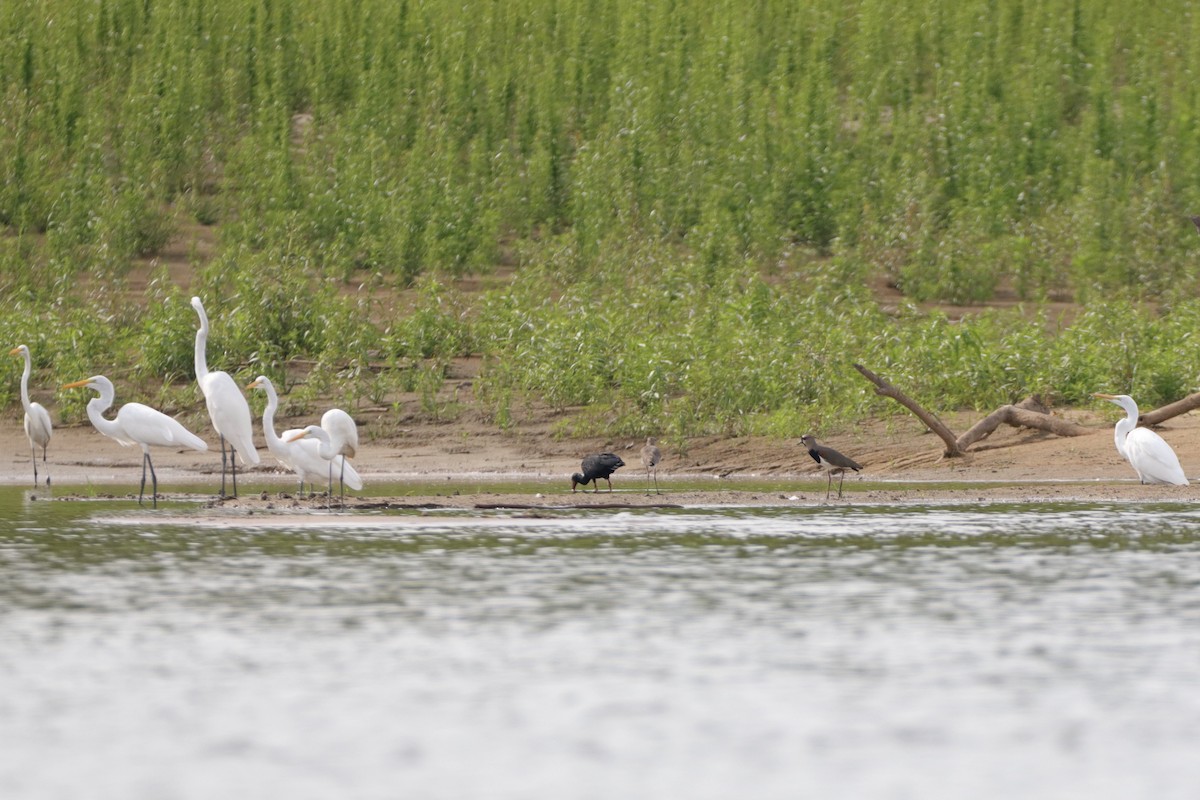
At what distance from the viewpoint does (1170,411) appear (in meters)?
18.5

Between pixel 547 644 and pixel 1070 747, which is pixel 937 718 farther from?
pixel 547 644

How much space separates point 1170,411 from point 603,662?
11.7 metres

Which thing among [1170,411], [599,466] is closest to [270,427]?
[599,466]

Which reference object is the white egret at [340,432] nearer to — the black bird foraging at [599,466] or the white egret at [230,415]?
the white egret at [230,415]

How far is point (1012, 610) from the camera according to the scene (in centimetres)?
956

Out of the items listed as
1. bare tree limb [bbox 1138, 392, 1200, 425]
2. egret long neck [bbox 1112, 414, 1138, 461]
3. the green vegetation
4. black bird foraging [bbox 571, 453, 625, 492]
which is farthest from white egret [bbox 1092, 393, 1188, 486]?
the green vegetation

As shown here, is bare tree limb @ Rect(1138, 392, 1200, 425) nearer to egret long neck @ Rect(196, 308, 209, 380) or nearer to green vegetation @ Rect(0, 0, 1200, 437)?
green vegetation @ Rect(0, 0, 1200, 437)

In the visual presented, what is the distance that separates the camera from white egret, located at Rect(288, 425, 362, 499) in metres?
15.5

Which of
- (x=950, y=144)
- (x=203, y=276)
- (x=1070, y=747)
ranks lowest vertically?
(x=1070, y=747)

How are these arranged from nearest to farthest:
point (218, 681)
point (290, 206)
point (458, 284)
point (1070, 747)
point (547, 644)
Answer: point (1070, 747) → point (218, 681) → point (547, 644) → point (458, 284) → point (290, 206)

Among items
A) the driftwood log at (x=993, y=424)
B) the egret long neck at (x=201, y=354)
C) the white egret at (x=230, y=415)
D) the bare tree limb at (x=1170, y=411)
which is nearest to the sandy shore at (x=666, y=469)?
the driftwood log at (x=993, y=424)

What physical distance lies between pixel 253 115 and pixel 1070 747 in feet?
107

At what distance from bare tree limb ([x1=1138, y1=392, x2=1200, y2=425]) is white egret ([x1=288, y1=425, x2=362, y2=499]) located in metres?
7.97

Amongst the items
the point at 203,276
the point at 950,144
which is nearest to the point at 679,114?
the point at 950,144
